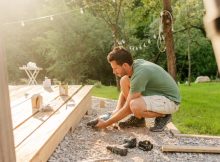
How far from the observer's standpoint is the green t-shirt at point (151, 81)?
433 cm

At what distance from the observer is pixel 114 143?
436cm

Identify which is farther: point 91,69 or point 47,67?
point 47,67

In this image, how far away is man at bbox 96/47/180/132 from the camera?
4367mm

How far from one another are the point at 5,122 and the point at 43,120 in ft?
10.0

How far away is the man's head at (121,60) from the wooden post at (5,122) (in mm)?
3221

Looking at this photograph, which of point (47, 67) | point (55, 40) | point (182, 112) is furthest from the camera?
→ point (47, 67)

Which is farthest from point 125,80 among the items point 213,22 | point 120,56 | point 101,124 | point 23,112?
point 213,22

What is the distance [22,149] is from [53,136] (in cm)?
62

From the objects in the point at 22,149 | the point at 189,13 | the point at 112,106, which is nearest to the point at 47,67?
the point at 189,13

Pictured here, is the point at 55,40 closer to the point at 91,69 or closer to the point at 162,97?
the point at 91,69

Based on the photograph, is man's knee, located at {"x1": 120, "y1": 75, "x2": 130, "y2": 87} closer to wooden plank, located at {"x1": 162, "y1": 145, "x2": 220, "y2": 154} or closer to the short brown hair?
the short brown hair

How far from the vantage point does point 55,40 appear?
680 inches

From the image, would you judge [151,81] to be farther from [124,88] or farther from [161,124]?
[161,124]

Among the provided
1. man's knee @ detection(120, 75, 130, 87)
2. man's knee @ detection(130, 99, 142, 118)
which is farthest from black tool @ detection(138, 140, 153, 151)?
man's knee @ detection(120, 75, 130, 87)
